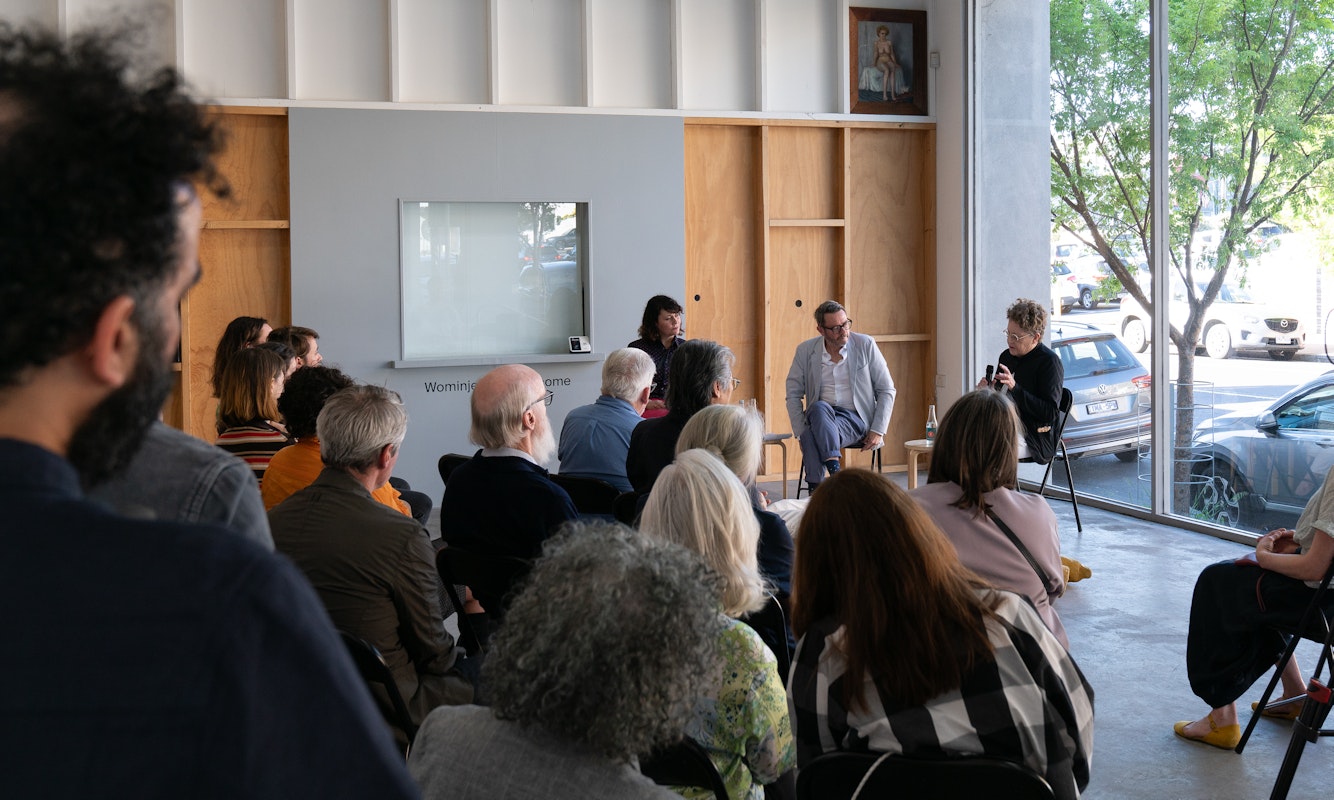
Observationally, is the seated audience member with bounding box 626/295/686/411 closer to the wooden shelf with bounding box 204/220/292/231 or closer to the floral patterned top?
the wooden shelf with bounding box 204/220/292/231

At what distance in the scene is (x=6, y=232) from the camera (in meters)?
0.68

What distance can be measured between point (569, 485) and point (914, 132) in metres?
6.09

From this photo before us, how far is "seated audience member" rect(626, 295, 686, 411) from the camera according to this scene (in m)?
7.05

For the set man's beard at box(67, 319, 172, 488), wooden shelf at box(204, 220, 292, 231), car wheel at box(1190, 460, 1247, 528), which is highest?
wooden shelf at box(204, 220, 292, 231)

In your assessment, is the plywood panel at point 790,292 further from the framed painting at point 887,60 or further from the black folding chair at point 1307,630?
the black folding chair at point 1307,630

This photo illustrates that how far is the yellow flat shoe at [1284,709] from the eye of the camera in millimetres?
3891

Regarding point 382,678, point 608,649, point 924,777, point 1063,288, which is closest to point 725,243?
point 1063,288

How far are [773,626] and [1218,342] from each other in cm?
498

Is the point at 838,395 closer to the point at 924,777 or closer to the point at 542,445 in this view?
the point at 542,445

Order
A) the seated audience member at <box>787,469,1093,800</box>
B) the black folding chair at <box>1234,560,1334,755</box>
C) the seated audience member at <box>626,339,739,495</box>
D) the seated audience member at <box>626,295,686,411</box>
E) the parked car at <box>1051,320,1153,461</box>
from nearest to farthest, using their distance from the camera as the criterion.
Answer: the seated audience member at <box>787,469,1093,800</box>, the black folding chair at <box>1234,560,1334,755</box>, the seated audience member at <box>626,339,739,495</box>, the seated audience member at <box>626,295,686,411</box>, the parked car at <box>1051,320,1153,461</box>

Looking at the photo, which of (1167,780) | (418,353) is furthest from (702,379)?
(418,353)

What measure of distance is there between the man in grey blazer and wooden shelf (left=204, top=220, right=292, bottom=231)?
12.3ft

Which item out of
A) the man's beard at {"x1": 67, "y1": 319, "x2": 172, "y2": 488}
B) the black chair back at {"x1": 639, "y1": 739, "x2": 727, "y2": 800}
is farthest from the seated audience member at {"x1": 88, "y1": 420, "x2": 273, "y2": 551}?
the black chair back at {"x1": 639, "y1": 739, "x2": 727, "y2": 800}

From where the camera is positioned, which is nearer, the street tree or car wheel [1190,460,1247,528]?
the street tree
